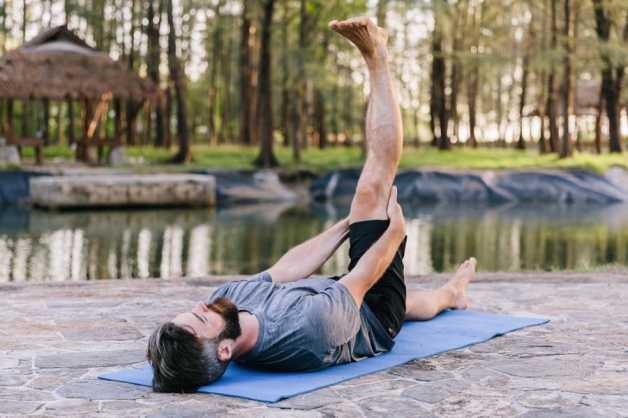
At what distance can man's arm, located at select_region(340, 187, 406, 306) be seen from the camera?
13.0ft

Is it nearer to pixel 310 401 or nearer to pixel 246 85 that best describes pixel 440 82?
pixel 246 85

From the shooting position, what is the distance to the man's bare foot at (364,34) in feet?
14.7

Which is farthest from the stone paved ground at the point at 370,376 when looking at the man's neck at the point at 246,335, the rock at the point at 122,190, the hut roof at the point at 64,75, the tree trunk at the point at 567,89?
the tree trunk at the point at 567,89

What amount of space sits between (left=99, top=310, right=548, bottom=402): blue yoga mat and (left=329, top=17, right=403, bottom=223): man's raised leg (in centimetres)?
60

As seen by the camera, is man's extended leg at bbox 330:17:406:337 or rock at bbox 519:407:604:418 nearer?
rock at bbox 519:407:604:418

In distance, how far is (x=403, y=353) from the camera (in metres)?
4.19

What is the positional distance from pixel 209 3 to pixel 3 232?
1617 cm

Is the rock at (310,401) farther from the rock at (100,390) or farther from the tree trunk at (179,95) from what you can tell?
the tree trunk at (179,95)

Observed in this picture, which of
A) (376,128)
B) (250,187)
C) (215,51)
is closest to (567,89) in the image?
(250,187)

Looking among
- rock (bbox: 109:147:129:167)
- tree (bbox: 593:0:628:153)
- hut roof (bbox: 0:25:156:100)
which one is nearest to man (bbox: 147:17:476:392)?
rock (bbox: 109:147:129:167)

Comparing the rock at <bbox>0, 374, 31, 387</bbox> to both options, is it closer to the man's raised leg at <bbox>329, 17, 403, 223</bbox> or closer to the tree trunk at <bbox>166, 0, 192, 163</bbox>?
the man's raised leg at <bbox>329, 17, 403, 223</bbox>

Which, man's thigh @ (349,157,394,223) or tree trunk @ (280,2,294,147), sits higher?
tree trunk @ (280,2,294,147)

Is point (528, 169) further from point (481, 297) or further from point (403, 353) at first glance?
point (403, 353)

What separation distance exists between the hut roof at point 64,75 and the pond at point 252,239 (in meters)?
5.51
